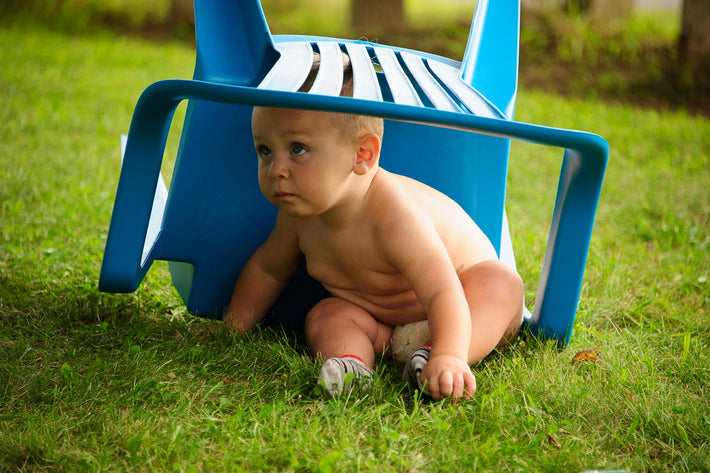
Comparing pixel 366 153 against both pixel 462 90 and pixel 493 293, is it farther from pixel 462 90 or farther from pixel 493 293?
pixel 493 293

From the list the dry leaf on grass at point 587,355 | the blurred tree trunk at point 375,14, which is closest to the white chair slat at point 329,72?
the dry leaf on grass at point 587,355

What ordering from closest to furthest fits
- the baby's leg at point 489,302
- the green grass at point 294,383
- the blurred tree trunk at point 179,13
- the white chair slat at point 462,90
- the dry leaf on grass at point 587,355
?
the green grass at point 294,383
the white chair slat at point 462,90
the baby's leg at point 489,302
the dry leaf on grass at point 587,355
the blurred tree trunk at point 179,13

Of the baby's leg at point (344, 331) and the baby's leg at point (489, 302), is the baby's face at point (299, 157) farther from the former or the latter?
the baby's leg at point (489, 302)

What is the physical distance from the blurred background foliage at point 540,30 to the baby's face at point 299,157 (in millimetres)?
3882

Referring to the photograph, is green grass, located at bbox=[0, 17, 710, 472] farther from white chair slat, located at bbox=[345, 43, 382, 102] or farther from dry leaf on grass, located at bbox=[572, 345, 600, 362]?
white chair slat, located at bbox=[345, 43, 382, 102]

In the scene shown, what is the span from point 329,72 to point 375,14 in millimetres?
7583

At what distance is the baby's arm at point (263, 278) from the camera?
1.98m

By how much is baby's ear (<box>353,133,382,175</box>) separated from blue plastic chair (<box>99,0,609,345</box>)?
0.40 ft

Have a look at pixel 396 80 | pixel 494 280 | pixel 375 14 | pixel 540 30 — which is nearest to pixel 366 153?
pixel 396 80

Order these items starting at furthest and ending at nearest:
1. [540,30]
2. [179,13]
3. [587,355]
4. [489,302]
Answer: [179,13]
[540,30]
[587,355]
[489,302]

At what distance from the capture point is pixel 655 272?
2.69 meters

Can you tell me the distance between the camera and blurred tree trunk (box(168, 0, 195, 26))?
866 centimetres

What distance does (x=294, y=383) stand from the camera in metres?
1.72

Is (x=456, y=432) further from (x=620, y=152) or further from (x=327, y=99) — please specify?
(x=620, y=152)
